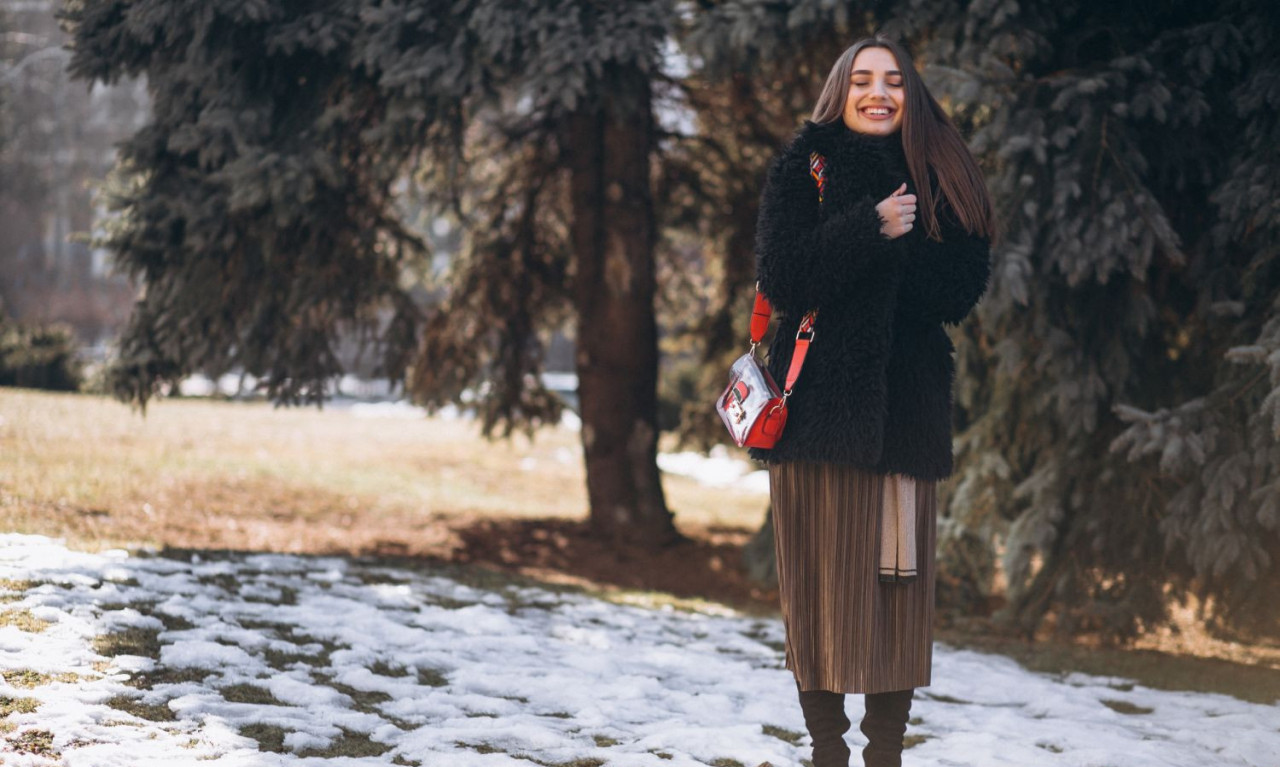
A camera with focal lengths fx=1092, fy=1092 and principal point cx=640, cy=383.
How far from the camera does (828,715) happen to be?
2965 mm

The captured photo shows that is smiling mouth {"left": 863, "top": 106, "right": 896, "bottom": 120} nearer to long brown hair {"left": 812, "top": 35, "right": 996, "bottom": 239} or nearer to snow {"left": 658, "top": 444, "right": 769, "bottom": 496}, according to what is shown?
long brown hair {"left": 812, "top": 35, "right": 996, "bottom": 239}

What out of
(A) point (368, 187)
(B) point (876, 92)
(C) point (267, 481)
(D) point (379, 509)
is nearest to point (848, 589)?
(B) point (876, 92)

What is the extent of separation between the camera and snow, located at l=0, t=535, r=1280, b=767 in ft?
12.0

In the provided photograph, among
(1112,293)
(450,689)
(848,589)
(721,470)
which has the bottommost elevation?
(450,689)

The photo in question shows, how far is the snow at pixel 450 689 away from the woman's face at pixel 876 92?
2183 mm

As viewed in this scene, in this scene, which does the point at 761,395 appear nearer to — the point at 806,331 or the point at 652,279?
the point at 806,331

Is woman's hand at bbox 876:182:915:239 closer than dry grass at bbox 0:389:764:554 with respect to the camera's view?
Yes

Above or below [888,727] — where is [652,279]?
above

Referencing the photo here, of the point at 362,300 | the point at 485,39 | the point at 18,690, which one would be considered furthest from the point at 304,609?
the point at 485,39

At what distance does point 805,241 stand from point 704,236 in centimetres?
715

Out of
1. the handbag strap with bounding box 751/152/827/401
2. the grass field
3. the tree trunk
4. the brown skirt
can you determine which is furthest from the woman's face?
the tree trunk

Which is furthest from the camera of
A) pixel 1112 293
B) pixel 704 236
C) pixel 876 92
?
pixel 704 236

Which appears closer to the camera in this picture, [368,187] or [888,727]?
[888,727]

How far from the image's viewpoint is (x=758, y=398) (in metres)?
2.84
